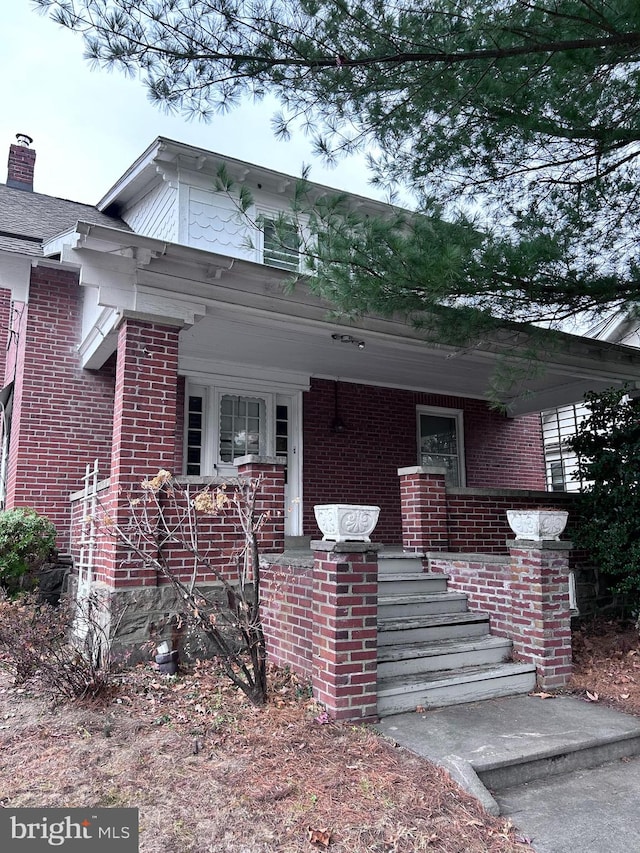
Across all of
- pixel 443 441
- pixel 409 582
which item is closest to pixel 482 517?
pixel 409 582

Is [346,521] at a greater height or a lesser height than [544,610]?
greater

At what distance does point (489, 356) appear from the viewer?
767 cm

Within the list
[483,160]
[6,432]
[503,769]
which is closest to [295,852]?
[503,769]

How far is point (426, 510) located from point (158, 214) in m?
5.81

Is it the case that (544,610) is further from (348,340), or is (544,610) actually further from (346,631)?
(348,340)

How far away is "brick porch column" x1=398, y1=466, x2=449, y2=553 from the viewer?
6.25 m

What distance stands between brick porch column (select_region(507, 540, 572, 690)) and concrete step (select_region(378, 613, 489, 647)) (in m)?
0.40

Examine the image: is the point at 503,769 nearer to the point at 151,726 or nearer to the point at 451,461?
the point at 151,726

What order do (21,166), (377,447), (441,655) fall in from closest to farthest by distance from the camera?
1. (441,655)
2. (377,447)
3. (21,166)

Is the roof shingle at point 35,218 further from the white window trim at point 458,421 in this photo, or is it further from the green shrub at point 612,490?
the green shrub at point 612,490

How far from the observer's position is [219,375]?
26.5 ft

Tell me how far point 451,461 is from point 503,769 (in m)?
6.92

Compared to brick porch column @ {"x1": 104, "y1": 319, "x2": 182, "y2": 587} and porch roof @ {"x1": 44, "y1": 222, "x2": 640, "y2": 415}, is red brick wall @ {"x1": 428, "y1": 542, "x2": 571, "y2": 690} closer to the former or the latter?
porch roof @ {"x1": 44, "y1": 222, "x2": 640, "y2": 415}

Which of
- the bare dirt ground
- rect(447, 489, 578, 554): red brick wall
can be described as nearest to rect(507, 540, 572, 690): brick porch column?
the bare dirt ground
